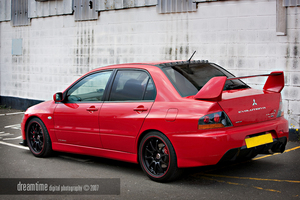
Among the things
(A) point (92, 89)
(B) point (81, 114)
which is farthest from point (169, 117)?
(A) point (92, 89)

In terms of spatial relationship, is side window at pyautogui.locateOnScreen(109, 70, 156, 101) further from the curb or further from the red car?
the curb

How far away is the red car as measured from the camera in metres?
4.64

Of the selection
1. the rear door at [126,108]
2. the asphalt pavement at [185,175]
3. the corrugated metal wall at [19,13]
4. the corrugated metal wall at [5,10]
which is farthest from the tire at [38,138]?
the corrugated metal wall at [5,10]

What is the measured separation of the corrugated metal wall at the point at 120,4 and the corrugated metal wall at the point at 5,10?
465 cm

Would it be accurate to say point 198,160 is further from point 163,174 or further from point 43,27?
point 43,27

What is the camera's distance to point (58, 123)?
20.9 feet

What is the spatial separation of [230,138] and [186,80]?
3.47ft

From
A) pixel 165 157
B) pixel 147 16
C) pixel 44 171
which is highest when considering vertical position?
pixel 147 16

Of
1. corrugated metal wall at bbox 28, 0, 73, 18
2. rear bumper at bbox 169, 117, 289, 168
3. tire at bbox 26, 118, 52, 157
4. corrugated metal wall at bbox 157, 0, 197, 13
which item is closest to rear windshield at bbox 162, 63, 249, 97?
rear bumper at bbox 169, 117, 289, 168

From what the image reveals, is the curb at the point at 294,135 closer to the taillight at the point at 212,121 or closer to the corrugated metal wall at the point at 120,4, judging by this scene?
the taillight at the point at 212,121

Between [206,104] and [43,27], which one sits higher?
[43,27]

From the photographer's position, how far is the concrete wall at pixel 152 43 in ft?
27.0

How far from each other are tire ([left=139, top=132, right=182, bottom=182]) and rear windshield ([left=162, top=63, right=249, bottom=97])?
2.19ft

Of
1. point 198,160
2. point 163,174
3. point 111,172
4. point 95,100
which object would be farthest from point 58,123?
point 198,160
